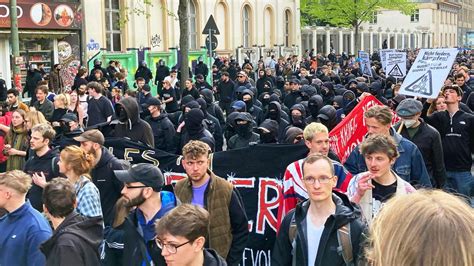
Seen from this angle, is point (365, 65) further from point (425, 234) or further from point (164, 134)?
point (425, 234)

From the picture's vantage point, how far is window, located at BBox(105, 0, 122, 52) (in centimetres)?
3044

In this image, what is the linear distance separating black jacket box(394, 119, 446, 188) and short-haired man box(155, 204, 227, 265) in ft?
12.9

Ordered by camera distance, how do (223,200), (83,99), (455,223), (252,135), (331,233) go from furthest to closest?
(83,99) → (252,135) → (223,200) → (331,233) → (455,223)

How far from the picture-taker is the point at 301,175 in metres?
5.57

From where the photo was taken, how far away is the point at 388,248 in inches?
66.3

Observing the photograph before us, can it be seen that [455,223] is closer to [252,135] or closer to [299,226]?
[299,226]

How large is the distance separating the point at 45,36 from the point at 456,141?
2051 cm

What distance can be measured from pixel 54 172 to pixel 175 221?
11.4 ft

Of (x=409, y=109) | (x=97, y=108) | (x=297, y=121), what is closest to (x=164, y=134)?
(x=297, y=121)

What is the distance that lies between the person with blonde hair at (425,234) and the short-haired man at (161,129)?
25.8ft

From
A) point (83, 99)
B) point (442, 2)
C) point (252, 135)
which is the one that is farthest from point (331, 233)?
point (442, 2)

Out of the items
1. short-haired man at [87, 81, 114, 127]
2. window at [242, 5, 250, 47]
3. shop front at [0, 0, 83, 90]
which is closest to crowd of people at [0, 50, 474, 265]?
short-haired man at [87, 81, 114, 127]

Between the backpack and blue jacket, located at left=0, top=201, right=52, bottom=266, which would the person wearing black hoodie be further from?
the backpack

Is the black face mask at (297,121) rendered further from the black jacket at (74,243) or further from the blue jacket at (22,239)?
the black jacket at (74,243)
